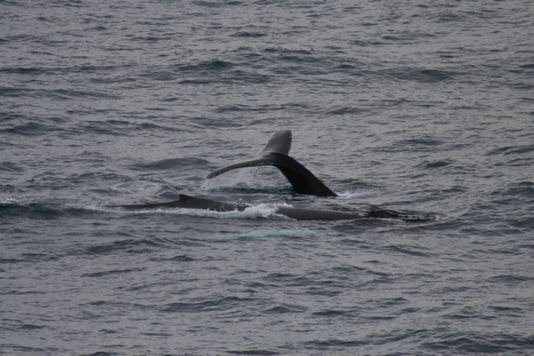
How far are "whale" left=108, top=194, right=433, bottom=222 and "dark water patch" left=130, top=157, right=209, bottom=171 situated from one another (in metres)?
3.58

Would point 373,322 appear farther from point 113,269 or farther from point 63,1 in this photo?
point 63,1

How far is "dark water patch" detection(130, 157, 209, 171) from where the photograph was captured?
21984 mm

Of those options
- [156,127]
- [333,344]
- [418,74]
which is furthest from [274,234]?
[418,74]

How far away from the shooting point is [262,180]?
69.3 feet

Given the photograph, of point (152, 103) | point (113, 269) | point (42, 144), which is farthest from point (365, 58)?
point (113, 269)

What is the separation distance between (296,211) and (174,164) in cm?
470

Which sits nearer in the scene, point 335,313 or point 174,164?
Answer: point 335,313

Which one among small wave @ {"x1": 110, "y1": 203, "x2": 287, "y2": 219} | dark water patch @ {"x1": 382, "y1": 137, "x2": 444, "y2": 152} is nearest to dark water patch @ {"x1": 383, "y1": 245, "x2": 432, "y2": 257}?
small wave @ {"x1": 110, "y1": 203, "x2": 287, "y2": 219}

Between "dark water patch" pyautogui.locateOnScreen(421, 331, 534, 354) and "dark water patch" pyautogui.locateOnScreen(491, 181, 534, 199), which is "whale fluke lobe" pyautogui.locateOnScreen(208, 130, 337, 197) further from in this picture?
"dark water patch" pyautogui.locateOnScreen(421, 331, 534, 354)

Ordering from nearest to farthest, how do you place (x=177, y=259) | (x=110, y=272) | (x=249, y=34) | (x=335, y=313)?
(x=335, y=313)
(x=110, y=272)
(x=177, y=259)
(x=249, y=34)

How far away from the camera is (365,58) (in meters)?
32.8

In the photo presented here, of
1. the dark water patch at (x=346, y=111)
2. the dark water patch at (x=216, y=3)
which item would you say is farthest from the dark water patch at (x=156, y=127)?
the dark water patch at (x=216, y=3)

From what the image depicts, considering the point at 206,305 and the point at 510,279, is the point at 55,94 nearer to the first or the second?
the point at 206,305

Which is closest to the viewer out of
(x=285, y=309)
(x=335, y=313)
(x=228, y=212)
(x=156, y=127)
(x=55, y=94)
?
(x=335, y=313)
